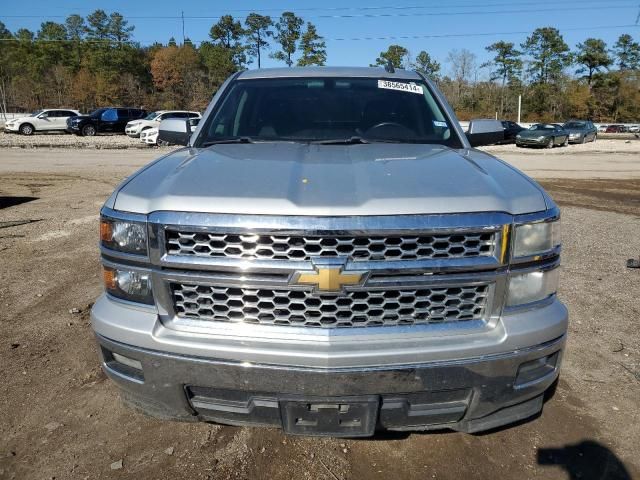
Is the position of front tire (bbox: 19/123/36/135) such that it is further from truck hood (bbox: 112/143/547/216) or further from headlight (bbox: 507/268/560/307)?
headlight (bbox: 507/268/560/307)

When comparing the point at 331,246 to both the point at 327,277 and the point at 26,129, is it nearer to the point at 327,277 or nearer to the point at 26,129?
the point at 327,277

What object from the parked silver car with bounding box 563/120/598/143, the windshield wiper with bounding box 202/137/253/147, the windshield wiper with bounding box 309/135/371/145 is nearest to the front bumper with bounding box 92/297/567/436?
the windshield wiper with bounding box 202/137/253/147

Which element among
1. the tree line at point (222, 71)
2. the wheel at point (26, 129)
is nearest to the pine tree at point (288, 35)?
the tree line at point (222, 71)

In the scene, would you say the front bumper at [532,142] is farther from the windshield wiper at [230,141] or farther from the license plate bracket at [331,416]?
the license plate bracket at [331,416]

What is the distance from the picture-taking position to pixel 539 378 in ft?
7.22

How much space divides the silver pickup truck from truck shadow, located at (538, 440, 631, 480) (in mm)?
449

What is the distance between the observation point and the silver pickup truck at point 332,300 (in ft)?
6.48

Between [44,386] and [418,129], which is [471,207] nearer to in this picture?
[418,129]

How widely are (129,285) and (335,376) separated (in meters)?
0.95

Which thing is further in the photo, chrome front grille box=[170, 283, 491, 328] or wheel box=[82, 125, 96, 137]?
wheel box=[82, 125, 96, 137]

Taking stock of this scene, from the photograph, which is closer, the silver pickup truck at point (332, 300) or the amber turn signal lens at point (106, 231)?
the silver pickup truck at point (332, 300)

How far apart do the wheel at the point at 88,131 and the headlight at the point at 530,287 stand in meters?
33.9

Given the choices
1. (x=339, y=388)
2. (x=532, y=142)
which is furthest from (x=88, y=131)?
(x=339, y=388)

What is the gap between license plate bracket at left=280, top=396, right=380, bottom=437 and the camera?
2.01 metres
